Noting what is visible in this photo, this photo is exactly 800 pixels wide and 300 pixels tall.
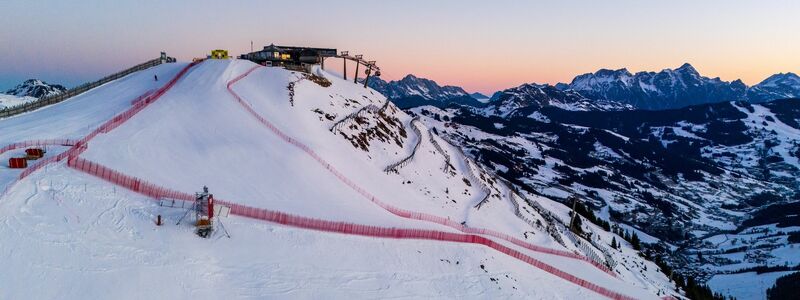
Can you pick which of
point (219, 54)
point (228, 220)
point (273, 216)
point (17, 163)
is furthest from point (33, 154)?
point (219, 54)

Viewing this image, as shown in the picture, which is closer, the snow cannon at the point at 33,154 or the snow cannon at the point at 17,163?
the snow cannon at the point at 17,163

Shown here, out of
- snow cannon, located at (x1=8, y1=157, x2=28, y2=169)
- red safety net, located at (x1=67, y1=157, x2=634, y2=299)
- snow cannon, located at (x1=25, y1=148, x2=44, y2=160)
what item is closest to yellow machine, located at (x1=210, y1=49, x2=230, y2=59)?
snow cannon, located at (x1=25, y1=148, x2=44, y2=160)

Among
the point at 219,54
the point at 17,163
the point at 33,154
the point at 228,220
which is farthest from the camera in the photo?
the point at 219,54

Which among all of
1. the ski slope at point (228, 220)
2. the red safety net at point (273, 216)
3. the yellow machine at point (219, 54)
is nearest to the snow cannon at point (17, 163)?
the ski slope at point (228, 220)

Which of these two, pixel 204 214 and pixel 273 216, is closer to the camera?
pixel 204 214

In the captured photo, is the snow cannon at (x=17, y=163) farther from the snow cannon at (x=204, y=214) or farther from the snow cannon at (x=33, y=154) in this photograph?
the snow cannon at (x=204, y=214)

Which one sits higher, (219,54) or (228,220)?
(219,54)

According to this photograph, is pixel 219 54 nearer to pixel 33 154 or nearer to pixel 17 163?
pixel 33 154

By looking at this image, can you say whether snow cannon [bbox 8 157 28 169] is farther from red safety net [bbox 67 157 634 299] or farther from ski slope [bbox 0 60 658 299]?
red safety net [bbox 67 157 634 299]
